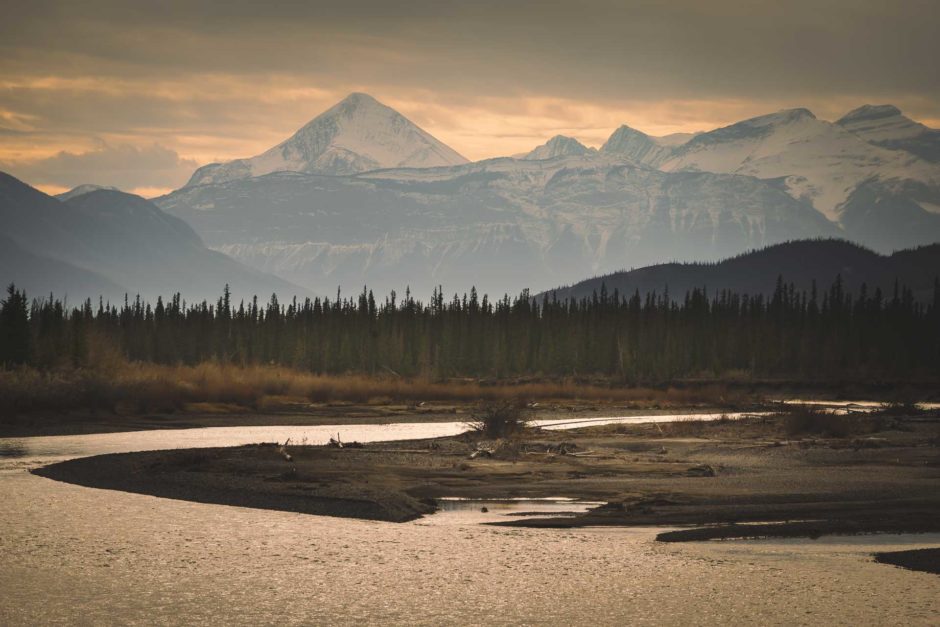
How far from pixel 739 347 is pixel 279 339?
60500mm

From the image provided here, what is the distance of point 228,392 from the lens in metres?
97.0

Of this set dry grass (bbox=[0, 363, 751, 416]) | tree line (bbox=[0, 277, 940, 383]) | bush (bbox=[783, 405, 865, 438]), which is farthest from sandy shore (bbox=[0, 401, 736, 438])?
tree line (bbox=[0, 277, 940, 383])

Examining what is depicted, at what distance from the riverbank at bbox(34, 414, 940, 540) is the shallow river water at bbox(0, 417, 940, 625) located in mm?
2105

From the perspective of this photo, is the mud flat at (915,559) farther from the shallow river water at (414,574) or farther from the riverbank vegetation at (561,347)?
the riverbank vegetation at (561,347)

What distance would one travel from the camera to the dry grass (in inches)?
3095

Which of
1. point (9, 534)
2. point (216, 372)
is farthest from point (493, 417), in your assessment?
point (216, 372)

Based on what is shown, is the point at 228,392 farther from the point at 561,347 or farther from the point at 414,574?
the point at 561,347

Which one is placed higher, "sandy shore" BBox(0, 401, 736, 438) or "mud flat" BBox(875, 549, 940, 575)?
"sandy shore" BBox(0, 401, 736, 438)

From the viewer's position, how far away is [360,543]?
3175cm

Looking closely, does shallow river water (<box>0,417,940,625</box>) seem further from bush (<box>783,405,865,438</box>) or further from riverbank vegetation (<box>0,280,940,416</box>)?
riverbank vegetation (<box>0,280,940,416</box>)

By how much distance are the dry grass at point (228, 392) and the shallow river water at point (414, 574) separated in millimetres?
42414

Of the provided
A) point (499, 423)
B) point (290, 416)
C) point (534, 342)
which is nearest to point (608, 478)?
point (499, 423)

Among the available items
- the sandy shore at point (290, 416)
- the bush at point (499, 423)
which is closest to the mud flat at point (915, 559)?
the bush at point (499, 423)

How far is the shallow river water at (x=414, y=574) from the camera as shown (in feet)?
80.4
